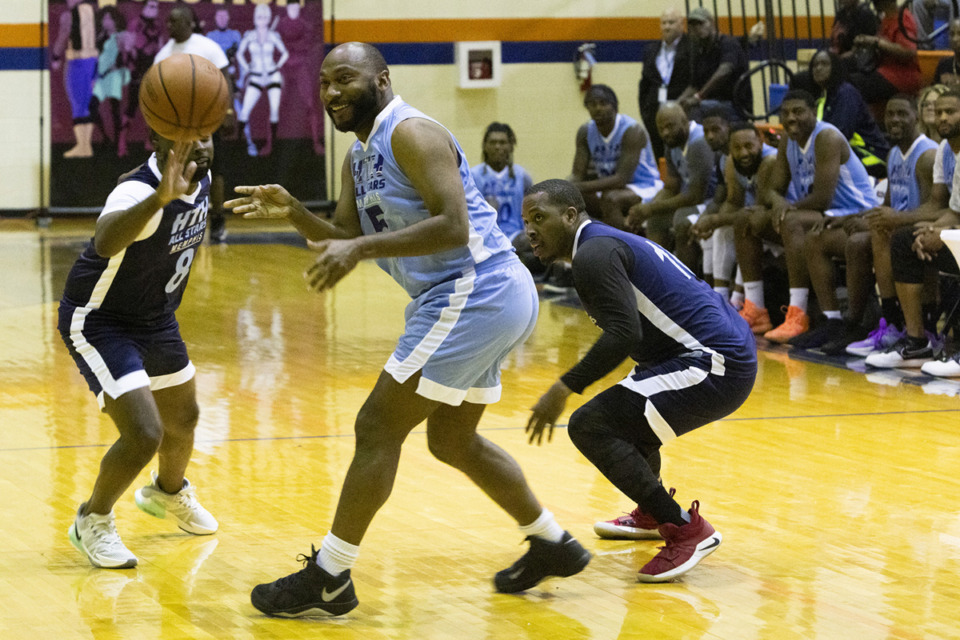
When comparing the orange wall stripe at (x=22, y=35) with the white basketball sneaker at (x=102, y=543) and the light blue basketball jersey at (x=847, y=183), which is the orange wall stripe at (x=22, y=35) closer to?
the light blue basketball jersey at (x=847, y=183)

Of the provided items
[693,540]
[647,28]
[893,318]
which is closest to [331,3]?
[647,28]

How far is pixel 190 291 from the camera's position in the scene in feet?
34.9

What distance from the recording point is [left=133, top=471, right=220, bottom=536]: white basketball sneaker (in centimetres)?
462

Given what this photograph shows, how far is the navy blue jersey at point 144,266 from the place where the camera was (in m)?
4.26

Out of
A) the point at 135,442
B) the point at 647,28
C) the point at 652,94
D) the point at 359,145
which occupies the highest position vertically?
the point at 647,28

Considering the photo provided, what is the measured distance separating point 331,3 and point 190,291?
239 inches

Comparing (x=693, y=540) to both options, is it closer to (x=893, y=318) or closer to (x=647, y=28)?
(x=893, y=318)

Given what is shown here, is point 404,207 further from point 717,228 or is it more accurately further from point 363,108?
point 717,228

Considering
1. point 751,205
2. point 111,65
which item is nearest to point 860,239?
point 751,205

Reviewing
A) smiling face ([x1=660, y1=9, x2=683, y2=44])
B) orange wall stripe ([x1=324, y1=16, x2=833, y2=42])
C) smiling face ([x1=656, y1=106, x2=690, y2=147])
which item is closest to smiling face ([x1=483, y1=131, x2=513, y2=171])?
smiling face ([x1=656, y1=106, x2=690, y2=147])

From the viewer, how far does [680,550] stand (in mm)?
4129

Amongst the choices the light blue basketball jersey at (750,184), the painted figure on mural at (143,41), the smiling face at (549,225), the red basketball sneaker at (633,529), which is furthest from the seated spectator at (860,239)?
the painted figure on mural at (143,41)

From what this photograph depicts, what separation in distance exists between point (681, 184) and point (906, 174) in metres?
2.23

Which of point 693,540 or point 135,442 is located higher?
point 135,442
